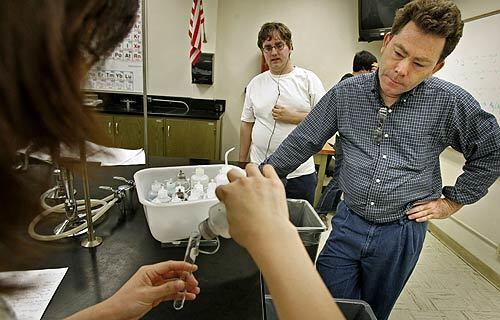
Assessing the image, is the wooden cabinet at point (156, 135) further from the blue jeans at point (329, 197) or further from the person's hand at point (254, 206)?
the person's hand at point (254, 206)

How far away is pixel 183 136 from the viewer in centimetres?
338

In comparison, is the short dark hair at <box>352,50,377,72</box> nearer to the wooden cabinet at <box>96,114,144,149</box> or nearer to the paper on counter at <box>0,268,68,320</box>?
the wooden cabinet at <box>96,114,144,149</box>

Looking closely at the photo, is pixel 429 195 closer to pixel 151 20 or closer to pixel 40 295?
pixel 40 295

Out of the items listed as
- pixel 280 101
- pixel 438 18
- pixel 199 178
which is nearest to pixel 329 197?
pixel 280 101

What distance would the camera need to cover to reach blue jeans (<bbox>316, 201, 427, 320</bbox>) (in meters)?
1.16

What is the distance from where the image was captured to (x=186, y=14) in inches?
137

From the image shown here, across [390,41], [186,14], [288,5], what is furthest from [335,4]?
[390,41]

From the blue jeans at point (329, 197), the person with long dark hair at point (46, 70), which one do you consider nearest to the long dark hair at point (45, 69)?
the person with long dark hair at point (46, 70)

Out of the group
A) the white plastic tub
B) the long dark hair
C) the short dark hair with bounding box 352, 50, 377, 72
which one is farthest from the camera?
the short dark hair with bounding box 352, 50, 377, 72

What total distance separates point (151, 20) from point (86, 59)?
3655 millimetres

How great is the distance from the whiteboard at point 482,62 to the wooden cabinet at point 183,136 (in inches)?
92.4

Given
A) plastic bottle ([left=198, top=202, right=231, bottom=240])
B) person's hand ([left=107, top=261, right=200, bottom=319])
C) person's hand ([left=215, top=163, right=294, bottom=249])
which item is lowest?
person's hand ([left=107, top=261, right=200, bottom=319])

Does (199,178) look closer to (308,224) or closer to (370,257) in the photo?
(308,224)

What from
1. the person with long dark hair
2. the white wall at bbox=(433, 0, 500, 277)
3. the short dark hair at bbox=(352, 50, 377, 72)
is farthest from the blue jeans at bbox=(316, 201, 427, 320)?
the short dark hair at bbox=(352, 50, 377, 72)
